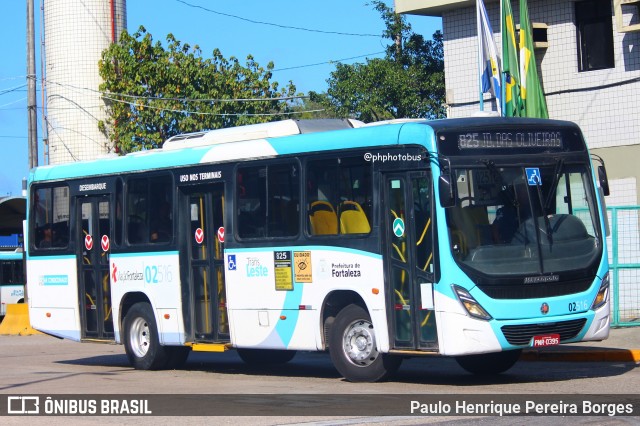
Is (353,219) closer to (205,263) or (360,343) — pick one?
(360,343)

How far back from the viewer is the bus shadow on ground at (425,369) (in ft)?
45.0

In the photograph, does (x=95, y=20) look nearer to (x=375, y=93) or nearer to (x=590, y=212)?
(x=375, y=93)

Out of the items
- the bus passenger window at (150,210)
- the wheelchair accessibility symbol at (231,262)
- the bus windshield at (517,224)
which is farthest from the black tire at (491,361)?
the bus passenger window at (150,210)

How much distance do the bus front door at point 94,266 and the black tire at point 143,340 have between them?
1.61ft

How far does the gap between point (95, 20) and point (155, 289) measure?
78.5 ft

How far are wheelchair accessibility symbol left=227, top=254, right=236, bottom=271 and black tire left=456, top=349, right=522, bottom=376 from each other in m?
3.35

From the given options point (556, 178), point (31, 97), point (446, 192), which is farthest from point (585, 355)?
point (31, 97)

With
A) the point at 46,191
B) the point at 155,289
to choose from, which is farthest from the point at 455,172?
the point at 46,191

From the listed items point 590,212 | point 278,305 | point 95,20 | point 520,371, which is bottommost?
point 520,371

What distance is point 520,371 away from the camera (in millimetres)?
14844

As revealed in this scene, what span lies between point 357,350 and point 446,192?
250cm

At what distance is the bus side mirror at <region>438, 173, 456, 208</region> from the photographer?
12.1 metres

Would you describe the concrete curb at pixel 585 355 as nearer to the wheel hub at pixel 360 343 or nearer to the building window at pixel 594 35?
the wheel hub at pixel 360 343

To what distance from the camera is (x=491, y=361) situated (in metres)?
14.1
